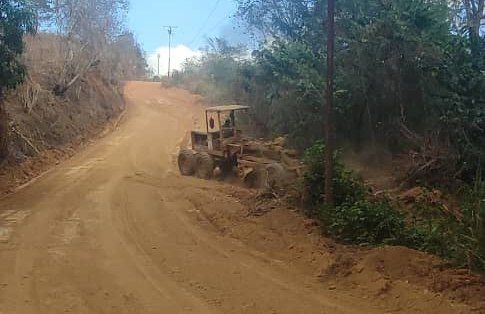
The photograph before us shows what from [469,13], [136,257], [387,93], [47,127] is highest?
[469,13]

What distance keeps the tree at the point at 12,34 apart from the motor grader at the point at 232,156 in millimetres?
6168

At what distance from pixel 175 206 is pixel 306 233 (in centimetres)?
420

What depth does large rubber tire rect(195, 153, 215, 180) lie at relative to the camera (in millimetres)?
17844

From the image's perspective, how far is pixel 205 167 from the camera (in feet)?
58.7

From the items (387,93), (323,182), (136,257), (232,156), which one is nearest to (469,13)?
(387,93)

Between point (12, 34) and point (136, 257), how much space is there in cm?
913

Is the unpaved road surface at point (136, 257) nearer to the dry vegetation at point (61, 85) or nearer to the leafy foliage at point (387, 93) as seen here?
the leafy foliage at point (387, 93)

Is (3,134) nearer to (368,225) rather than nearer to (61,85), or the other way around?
(61,85)

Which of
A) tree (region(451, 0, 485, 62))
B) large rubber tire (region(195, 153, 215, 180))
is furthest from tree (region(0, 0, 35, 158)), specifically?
tree (region(451, 0, 485, 62))

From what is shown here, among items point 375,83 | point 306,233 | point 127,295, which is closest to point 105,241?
point 127,295

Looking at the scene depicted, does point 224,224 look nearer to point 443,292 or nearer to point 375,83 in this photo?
point 443,292

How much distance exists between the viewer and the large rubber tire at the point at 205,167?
17.8 m

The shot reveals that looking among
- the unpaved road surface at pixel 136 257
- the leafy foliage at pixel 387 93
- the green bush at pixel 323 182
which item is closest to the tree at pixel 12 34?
the unpaved road surface at pixel 136 257

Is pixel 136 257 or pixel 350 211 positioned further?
pixel 350 211
